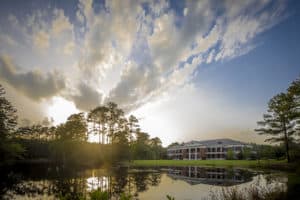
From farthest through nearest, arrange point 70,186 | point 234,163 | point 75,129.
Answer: point 75,129 → point 234,163 → point 70,186

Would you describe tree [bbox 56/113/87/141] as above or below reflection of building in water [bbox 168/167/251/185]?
above

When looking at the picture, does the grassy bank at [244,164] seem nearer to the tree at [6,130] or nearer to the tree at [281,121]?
the tree at [281,121]

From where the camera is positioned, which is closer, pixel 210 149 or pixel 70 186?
pixel 70 186

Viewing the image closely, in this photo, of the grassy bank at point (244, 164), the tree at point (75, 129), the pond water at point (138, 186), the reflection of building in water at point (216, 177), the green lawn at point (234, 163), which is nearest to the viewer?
the pond water at point (138, 186)

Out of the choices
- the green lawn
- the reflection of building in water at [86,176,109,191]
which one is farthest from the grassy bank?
the reflection of building in water at [86,176,109,191]

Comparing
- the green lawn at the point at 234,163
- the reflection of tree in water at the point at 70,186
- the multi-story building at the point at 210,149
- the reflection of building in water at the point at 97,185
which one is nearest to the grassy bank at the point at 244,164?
the green lawn at the point at 234,163

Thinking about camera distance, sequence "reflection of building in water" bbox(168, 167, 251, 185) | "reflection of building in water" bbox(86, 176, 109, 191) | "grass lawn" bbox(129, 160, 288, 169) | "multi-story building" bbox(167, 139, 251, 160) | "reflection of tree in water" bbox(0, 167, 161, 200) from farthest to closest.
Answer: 1. "multi-story building" bbox(167, 139, 251, 160)
2. "grass lawn" bbox(129, 160, 288, 169)
3. "reflection of building in water" bbox(168, 167, 251, 185)
4. "reflection of building in water" bbox(86, 176, 109, 191)
5. "reflection of tree in water" bbox(0, 167, 161, 200)

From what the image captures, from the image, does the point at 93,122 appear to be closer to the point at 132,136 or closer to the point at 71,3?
the point at 132,136

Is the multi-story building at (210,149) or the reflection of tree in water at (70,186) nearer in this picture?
the reflection of tree in water at (70,186)

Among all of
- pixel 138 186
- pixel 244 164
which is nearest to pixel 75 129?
pixel 138 186

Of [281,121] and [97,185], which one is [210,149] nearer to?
[281,121]

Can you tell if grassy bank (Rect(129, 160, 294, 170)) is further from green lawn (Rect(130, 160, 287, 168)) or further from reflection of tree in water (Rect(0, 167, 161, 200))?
reflection of tree in water (Rect(0, 167, 161, 200))

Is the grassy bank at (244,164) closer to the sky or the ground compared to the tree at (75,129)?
closer to the ground

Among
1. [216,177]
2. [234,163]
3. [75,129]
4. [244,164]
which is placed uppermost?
[75,129]
